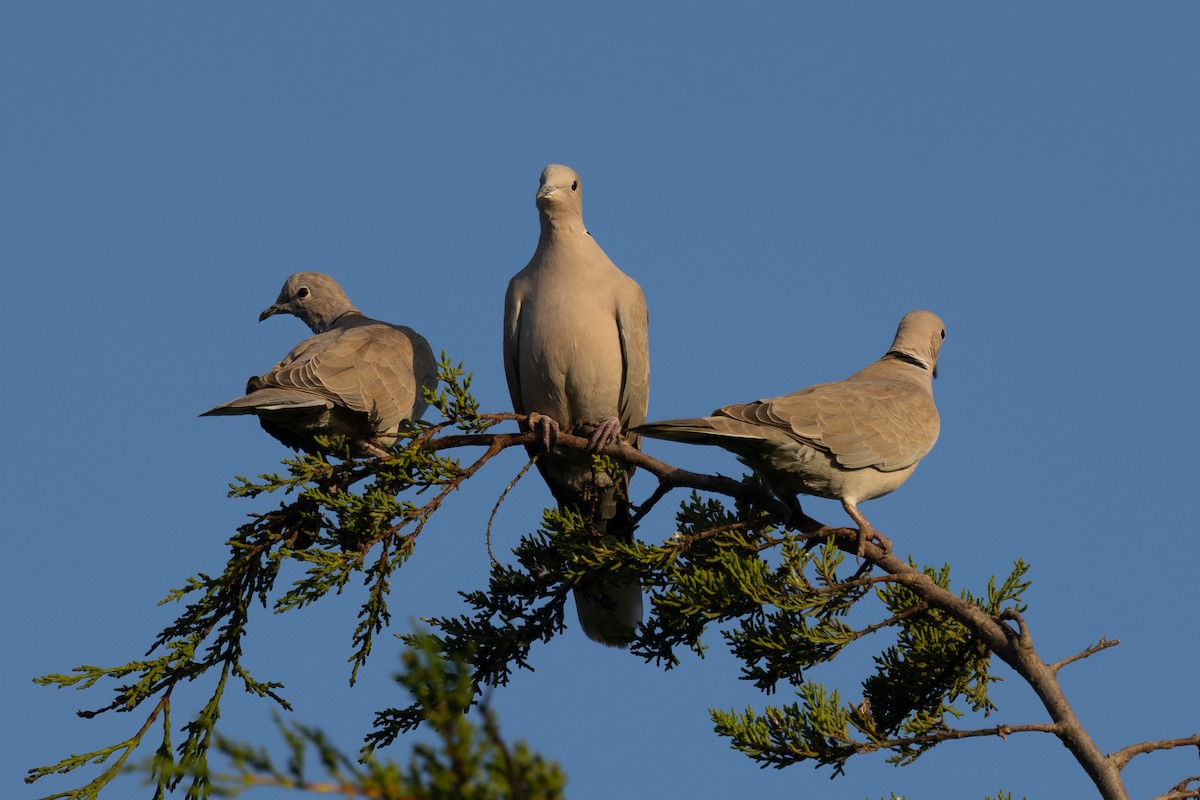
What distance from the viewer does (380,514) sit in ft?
16.4

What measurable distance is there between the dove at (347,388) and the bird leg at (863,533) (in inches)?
77.3

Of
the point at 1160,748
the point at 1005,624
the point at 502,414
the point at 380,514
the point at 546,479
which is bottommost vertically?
the point at 1160,748

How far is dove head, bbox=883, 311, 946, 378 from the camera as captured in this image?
7324 millimetres

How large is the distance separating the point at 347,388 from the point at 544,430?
1.01 metres

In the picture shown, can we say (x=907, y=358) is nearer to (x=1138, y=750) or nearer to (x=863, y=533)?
(x=863, y=533)

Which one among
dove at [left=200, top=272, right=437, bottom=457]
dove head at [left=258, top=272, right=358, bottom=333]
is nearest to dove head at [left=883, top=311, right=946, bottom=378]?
dove at [left=200, top=272, right=437, bottom=457]

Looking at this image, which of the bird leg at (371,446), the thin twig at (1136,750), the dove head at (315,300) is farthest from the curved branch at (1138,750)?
the dove head at (315,300)

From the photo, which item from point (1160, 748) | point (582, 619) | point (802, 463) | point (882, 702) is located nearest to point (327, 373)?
point (582, 619)

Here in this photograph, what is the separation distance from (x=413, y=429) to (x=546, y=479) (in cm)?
178

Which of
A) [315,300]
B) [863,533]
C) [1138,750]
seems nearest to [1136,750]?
[1138,750]

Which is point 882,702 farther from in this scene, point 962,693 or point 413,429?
point 413,429

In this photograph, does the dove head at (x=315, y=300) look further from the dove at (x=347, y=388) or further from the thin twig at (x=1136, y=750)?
the thin twig at (x=1136, y=750)

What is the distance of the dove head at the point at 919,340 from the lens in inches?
288

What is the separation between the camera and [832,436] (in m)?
5.67
